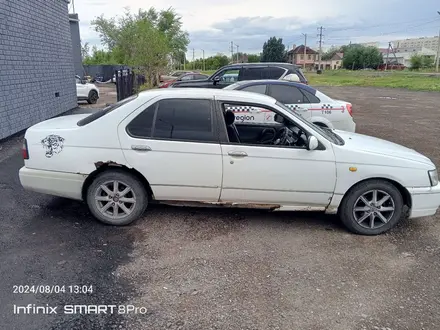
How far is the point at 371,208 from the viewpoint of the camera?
153 inches

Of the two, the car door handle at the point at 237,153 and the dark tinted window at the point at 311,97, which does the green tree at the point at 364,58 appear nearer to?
the dark tinted window at the point at 311,97

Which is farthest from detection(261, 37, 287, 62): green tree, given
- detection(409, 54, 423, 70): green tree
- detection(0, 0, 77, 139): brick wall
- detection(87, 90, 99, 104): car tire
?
detection(0, 0, 77, 139): brick wall

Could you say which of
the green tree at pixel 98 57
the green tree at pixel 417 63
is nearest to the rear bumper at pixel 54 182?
the green tree at pixel 98 57

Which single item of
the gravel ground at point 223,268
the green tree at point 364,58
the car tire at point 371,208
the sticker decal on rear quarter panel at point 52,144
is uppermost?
the green tree at point 364,58

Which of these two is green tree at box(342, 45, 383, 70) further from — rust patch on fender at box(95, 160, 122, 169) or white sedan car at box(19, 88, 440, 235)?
rust patch on fender at box(95, 160, 122, 169)

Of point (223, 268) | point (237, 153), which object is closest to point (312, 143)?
point (237, 153)

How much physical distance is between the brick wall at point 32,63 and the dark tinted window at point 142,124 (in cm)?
553

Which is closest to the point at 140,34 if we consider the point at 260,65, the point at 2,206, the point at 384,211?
the point at 260,65

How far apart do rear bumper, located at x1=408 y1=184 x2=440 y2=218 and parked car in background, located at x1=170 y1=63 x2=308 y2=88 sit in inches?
261

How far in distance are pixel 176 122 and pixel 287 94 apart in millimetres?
4225

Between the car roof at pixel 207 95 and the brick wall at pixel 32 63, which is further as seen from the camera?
the brick wall at pixel 32 63

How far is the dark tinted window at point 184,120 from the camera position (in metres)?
3.79

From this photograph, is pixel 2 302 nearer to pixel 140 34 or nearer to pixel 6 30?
pixel 6 30

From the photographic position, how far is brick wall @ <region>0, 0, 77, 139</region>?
7895 millimetres
